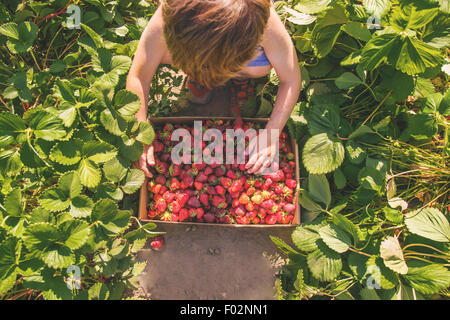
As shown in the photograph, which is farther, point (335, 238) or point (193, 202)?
point (193, 202)

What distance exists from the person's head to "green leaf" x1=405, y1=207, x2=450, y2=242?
793 mm

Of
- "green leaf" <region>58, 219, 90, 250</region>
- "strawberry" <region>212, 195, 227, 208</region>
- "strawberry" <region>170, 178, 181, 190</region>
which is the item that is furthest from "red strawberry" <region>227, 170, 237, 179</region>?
"green leaf" <region>58, 219, 90, 250</region>

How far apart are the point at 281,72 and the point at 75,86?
0.74 m

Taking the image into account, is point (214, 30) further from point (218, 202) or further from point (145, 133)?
point (218, 202)

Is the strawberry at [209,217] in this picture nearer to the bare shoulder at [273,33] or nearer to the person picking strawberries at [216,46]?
the person picking strawberries at [216,46]

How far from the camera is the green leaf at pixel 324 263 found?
101cm

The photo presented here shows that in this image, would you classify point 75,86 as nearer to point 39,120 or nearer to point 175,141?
point 39,120

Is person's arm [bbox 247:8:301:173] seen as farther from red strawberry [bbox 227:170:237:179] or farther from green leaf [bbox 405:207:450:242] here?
green leaf [bbox 405:207:450:242]

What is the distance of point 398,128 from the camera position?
1.21m

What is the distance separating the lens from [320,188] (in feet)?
3.69

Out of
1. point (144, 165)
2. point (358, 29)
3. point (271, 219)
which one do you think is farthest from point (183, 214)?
point (358, 29)

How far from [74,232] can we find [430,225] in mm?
1158

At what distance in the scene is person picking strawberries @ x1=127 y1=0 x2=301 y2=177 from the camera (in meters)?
0.69
